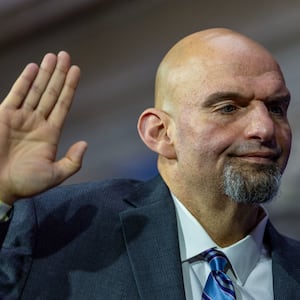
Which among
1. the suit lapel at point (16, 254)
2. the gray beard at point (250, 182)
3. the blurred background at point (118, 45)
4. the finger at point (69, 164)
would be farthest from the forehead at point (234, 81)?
the blurred background at point (118, 45)

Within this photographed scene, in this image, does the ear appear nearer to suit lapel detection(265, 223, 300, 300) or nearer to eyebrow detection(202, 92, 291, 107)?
eyebrow detection(202, 92, 291, 107)

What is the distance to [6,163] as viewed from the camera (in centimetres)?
92

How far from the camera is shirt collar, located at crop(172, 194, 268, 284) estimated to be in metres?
1.07

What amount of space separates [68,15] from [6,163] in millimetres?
1200

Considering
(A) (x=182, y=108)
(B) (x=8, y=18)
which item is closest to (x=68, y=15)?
(B) (x=8, y=18)

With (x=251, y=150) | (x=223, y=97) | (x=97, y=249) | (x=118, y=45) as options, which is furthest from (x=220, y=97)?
(x=118, y=45)

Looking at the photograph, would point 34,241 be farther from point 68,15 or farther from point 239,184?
point 68,15

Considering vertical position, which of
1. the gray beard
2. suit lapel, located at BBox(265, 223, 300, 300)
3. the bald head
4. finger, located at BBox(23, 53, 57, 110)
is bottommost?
suit lapel, located at BBox(265, 223, 300, 300)

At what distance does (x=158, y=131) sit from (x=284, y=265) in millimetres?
336

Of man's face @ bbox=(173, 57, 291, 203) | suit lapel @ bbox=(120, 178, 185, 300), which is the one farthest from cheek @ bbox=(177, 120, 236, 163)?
suit lapel @ bbox=(120, 178, 185, 300)

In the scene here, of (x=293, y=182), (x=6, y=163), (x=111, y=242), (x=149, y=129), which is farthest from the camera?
(x=293, y=182)

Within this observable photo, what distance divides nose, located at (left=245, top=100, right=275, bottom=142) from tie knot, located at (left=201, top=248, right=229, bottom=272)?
0.21 meters

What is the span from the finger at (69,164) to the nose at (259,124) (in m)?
0.28

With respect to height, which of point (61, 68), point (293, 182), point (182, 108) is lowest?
point (293, 182)
